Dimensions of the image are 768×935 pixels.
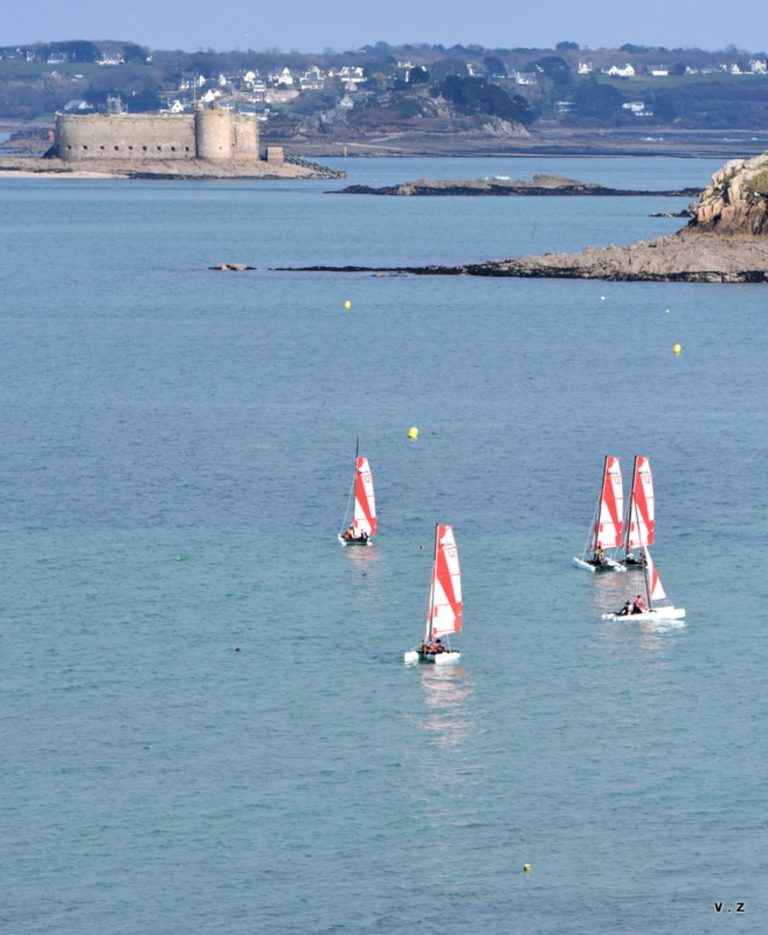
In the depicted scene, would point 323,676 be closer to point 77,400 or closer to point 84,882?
point 84,882

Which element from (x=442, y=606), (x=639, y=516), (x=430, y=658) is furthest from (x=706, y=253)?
(x=430, y=658)

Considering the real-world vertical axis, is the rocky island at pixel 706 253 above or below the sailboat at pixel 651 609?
below

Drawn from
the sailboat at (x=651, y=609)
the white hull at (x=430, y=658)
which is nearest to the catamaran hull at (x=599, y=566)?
the sailboat at (x=651, y=609)

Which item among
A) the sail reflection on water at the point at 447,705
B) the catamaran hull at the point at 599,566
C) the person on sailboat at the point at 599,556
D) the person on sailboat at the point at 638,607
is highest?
the sail reflection on water at the point at 447,705

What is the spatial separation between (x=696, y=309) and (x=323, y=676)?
239 ft

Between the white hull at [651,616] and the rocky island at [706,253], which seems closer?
the white hull at [651,616]

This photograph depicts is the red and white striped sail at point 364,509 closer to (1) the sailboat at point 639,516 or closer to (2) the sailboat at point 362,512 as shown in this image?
(2) the sailboat at point 362,512

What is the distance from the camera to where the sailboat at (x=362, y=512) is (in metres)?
50.1

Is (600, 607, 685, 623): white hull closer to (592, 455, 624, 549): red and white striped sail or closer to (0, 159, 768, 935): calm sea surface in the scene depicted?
(0, 159, 768, 935): calm sea surface

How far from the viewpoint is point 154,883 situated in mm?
30562

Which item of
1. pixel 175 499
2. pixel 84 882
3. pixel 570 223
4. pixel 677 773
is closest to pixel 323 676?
pixel 677 773

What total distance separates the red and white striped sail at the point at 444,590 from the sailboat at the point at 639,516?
8.36m

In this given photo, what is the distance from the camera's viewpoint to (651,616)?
4394cm

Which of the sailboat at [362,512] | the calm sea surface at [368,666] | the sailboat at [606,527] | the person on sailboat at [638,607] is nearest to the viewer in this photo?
the calm sea surface at [368,666]
